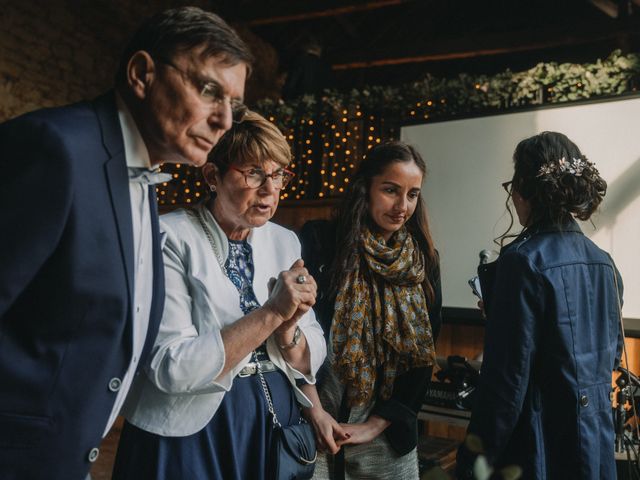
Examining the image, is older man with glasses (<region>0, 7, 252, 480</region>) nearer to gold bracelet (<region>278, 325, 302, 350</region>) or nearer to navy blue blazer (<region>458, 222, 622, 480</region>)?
gold bracelet (<region>278, 325, 302, 350</region>)

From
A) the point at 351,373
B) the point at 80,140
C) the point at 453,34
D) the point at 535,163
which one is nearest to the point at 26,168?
the point at 80,140

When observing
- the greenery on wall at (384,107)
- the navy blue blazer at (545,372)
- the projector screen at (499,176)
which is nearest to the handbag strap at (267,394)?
the navy blue blazer at (545,372)

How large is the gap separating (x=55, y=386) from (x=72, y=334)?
87 mm

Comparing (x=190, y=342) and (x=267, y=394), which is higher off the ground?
(x=190, y=342)

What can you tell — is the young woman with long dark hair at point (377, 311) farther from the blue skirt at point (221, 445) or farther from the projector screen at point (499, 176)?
the projector screen at point (499, 176)

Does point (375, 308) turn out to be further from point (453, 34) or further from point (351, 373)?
point (453, 34)

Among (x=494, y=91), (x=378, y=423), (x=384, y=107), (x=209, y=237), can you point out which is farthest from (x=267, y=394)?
(x=384, y=107)

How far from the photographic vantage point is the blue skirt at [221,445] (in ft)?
4.30

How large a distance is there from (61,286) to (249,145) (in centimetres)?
77

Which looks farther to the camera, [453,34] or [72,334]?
→ [453,34]

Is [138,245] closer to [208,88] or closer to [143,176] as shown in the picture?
[143,176]

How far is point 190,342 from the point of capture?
1.29 meters

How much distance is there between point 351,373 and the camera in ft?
6.19

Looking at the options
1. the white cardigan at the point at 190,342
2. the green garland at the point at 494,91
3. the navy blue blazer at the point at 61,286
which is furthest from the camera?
the green garland at the point at 494,91
